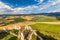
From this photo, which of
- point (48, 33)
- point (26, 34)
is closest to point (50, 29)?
point (48, 33)

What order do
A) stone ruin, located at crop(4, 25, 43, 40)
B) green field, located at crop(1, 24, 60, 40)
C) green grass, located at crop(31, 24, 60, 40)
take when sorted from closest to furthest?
1. stone ruin, located at crop(4, 25, 43, 40)
2. green field, located at crop(1, 24, 60, 40)
3. green grass, located at crop(31, 24, 60, 40)

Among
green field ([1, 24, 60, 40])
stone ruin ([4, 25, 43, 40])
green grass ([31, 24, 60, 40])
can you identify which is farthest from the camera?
green grass ([31, 24, 60, 40])

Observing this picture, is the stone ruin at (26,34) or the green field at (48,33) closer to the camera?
the stone ruin at (26,34)

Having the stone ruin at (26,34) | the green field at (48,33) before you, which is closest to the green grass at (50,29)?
the green field at (48,33)

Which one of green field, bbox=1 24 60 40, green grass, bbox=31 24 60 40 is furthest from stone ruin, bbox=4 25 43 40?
green grass, bbox=31 24 60 40

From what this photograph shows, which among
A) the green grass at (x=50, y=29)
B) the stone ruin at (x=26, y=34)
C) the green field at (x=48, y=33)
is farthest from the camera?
the green grass at (x=50, y=29)

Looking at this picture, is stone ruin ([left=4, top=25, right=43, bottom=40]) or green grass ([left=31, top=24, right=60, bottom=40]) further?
green grass ([left=31, top=24, right=60, bottom=40])

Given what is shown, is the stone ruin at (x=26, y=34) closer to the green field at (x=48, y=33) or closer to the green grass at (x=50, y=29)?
the green field at (x=48, y=33)

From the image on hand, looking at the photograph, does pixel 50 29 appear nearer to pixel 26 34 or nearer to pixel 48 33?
pixel 48 33

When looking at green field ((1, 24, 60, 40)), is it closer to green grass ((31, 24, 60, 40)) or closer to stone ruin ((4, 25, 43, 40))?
green grass ((31, 24, 60, 40))
